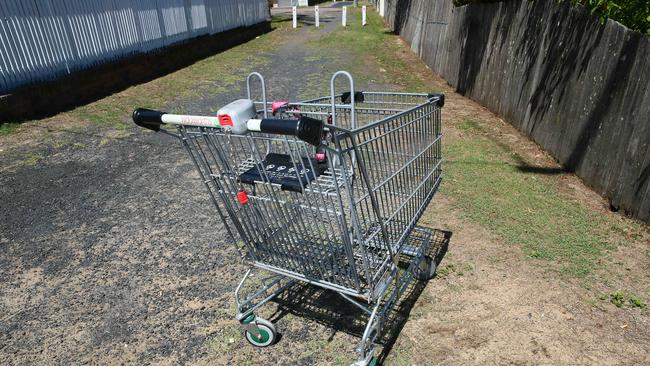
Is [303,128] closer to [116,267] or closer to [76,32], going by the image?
[116,267]

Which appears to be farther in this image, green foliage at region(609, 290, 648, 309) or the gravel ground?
green foliage at region(609, 290, 648, 309)

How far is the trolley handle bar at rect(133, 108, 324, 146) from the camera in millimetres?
1815

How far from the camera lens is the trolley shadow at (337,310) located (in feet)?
9.45

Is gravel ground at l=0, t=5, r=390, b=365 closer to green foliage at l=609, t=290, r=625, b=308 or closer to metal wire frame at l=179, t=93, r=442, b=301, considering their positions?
metal wire frame at l=179, t=93, r=442, b=301

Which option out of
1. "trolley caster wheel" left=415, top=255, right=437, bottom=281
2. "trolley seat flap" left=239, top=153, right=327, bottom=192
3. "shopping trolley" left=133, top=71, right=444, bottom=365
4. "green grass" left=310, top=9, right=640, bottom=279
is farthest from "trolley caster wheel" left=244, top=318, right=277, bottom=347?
"green grass" left=310, top=9, right=640, bottom=279

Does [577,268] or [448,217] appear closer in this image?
[577,268]

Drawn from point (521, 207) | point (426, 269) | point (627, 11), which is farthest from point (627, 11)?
point (426, 269)

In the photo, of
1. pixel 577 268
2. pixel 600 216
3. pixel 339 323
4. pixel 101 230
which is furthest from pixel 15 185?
pixel 600 216

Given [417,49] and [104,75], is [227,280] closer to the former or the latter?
[104,75]

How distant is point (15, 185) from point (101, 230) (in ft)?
6.55

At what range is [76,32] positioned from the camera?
909 centimetres

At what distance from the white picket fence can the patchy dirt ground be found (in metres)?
3.93

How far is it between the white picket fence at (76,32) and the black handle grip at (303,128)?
26.7 feet

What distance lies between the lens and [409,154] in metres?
2.88
